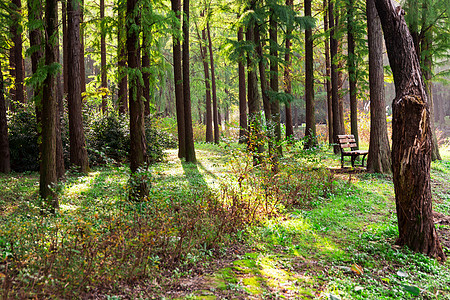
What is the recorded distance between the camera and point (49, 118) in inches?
232

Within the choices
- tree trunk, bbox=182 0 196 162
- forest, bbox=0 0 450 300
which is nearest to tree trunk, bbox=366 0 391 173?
forest, bbox=0 0 450 300

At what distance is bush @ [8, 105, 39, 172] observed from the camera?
10742 millimetres

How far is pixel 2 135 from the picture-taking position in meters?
9.98

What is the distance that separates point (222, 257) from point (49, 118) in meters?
4.05

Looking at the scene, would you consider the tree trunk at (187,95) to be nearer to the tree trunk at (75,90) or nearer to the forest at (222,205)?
the forest at (222,205)

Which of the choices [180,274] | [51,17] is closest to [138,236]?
[180,274]

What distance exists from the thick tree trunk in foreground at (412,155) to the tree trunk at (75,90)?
8166mm

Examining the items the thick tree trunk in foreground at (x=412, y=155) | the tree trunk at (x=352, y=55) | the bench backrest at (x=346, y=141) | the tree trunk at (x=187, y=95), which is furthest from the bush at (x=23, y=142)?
the tree trunk at (x=352, y=55)

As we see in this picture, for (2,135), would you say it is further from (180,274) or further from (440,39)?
(440,39)

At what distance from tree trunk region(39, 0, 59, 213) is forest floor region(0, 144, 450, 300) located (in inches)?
24.3

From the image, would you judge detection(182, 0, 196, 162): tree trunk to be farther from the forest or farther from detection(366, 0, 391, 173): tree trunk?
detection(366, 0, 391, 173): tree trunk

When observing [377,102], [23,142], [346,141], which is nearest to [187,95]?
[23,142]

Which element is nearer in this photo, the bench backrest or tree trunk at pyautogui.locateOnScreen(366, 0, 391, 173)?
tree trunk at pyautogui.locateOnScreen(366, 0, 391, 173)

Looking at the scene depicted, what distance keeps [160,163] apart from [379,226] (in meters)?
8.68
